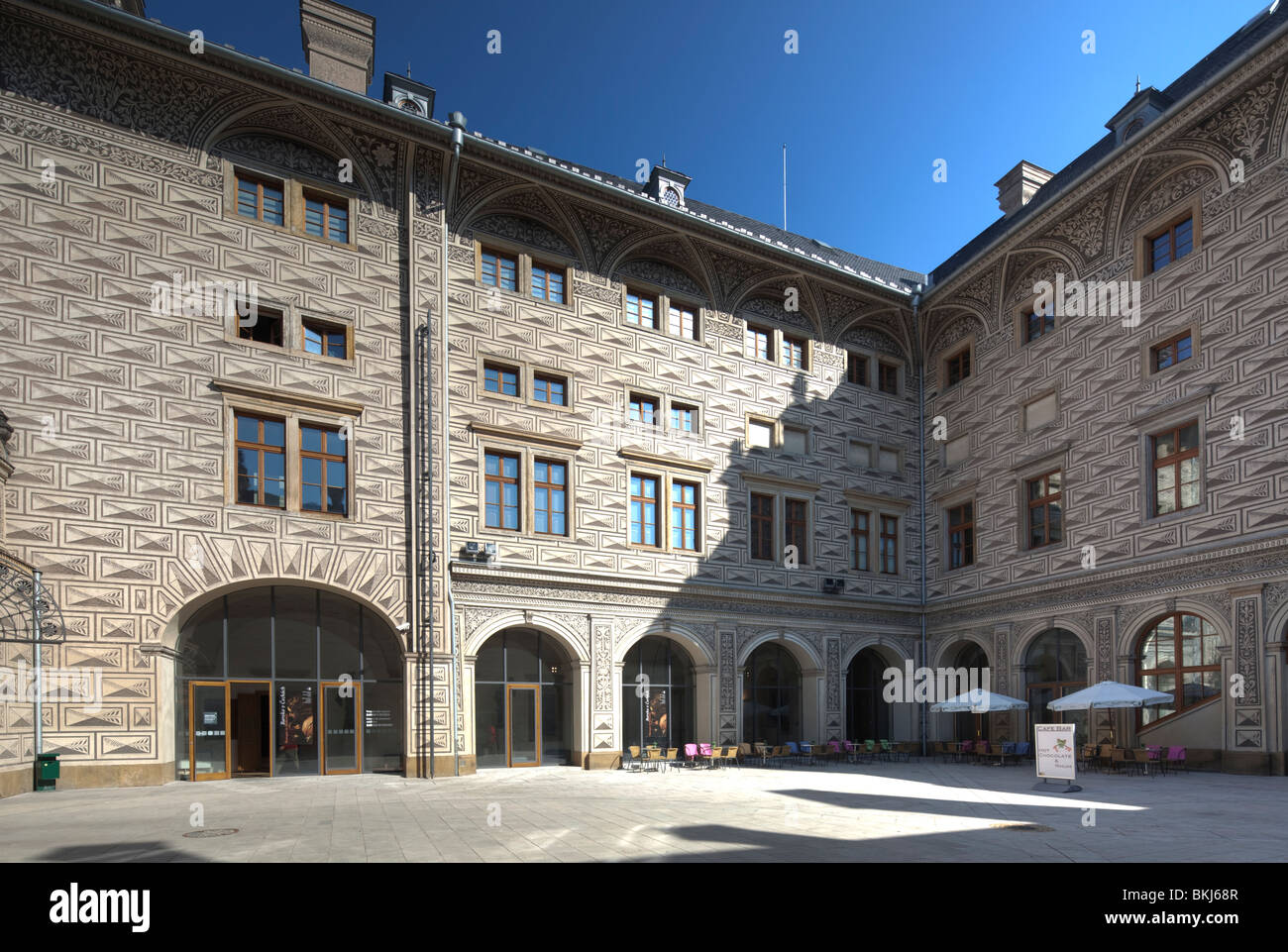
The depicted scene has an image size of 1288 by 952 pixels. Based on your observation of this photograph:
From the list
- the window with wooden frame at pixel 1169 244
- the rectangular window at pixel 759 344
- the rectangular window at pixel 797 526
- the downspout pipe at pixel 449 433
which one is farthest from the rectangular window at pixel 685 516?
the window with wooden frame at pixel 1169 244

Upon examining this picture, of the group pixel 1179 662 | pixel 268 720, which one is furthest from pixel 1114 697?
pixel 268 720

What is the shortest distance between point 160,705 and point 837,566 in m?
16.5

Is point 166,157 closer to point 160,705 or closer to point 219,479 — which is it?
point 219,479

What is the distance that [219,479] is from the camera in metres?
17.7

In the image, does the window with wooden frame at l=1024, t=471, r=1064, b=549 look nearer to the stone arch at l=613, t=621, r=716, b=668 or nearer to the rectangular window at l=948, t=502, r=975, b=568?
the rectangular window at l=948, t=502, r=975, b=568

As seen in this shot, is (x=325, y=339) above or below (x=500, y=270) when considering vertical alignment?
below

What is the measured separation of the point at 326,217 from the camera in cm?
1991

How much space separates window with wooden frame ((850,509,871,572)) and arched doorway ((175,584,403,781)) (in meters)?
12.8

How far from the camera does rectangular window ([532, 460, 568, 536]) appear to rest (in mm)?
21297

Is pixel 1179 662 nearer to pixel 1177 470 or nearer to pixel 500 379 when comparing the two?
pixel 1177 470

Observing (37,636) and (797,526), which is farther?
(797,526)

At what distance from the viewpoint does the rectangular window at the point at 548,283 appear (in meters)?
22.3

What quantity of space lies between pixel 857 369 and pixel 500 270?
36.3ft

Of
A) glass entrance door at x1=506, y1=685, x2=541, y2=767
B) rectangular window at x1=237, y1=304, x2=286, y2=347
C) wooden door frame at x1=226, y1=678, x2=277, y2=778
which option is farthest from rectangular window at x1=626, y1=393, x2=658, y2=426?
wooden door frame at x1=226, y1=678, x2=277, y2=778
